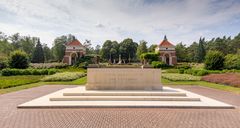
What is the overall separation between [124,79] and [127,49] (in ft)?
209

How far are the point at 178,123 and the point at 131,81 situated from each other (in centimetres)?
655

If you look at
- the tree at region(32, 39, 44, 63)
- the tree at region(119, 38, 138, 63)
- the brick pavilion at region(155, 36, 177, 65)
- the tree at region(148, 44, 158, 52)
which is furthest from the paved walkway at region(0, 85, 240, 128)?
the tree at region(148, 44, 158, 52)

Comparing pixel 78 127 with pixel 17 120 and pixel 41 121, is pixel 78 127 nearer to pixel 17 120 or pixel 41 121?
pixel 41 121

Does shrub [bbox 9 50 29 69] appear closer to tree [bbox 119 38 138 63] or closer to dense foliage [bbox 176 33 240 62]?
tree [bbox 119 38 138 63]

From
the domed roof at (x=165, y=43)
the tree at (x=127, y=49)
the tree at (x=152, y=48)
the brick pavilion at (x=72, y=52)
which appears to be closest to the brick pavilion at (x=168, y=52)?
the domed roof at (x=165, y=43)

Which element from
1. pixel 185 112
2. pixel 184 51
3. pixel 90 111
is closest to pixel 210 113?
pixel 185 112

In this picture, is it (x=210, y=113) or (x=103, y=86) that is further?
(x=103, y=86)

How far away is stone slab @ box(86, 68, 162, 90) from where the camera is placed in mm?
13125

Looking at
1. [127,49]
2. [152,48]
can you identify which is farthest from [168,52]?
[127,49]

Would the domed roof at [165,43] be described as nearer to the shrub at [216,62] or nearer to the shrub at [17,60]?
the shrub at [216,62]

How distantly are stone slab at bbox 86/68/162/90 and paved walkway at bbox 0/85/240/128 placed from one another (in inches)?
171

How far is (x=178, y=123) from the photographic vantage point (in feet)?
22.6

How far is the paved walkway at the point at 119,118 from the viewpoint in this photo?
661 cm

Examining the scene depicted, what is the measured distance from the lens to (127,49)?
7644cm
